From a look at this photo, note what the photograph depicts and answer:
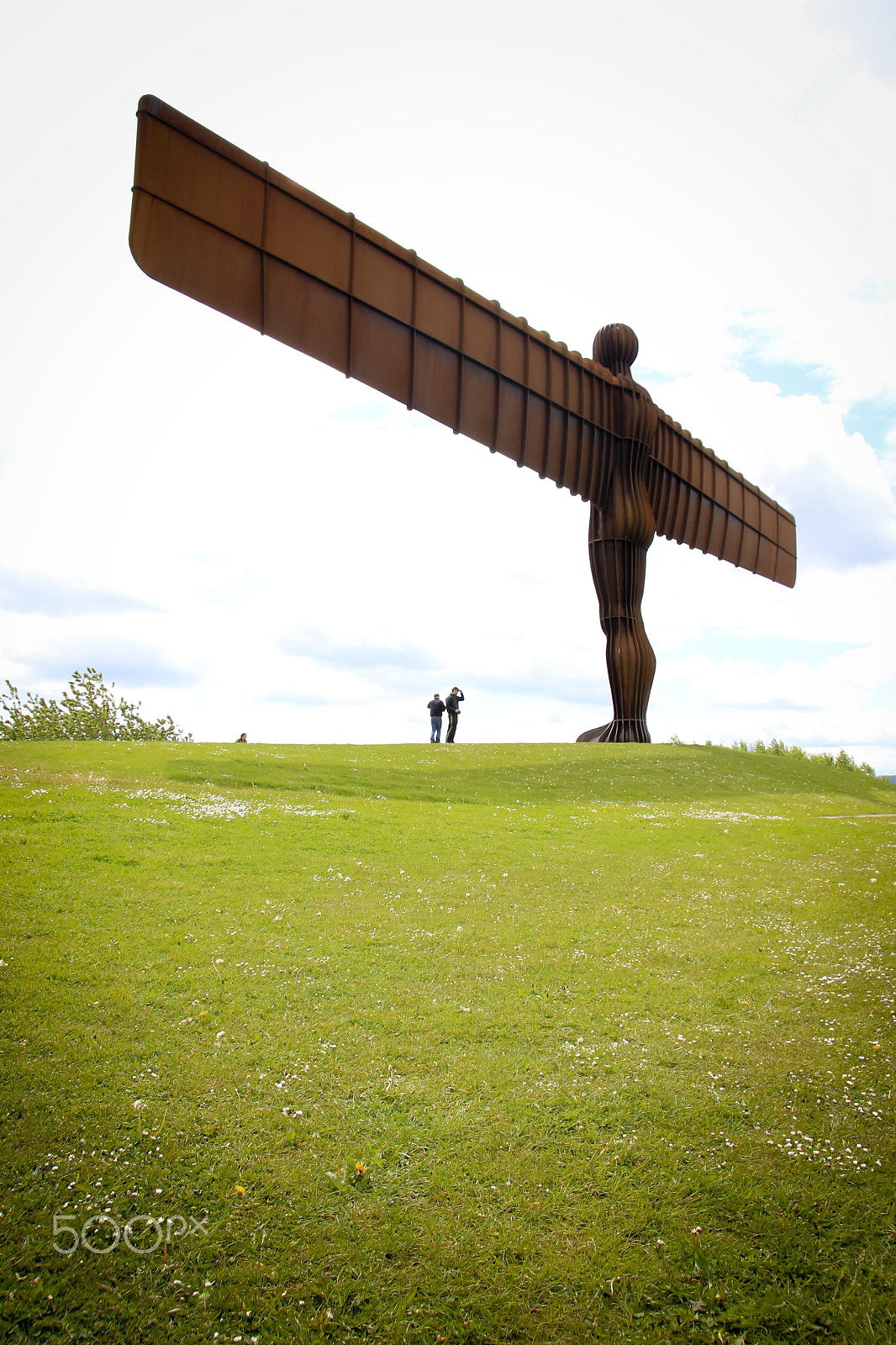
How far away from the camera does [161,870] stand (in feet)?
40.3

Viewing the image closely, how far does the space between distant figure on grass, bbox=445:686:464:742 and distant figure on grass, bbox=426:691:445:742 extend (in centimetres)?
36

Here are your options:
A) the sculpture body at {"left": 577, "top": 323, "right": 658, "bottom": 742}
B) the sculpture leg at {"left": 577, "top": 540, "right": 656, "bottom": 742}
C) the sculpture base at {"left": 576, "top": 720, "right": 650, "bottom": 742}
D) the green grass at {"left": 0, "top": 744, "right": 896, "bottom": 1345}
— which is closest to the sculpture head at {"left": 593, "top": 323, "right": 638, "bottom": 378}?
the sculpture body at {"left": 577, "top": 323, "right": 658, "bottom": 742}

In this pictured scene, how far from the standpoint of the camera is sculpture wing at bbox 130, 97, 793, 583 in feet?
63.8

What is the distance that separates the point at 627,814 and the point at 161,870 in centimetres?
1222

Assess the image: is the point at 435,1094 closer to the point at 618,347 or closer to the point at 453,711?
the point at 453,711

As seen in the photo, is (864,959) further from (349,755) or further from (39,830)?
(349,755)

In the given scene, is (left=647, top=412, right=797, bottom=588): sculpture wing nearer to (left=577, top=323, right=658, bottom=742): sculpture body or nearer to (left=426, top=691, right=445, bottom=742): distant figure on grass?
(left=577, top=323, right=658, bottom=742): sculpture body

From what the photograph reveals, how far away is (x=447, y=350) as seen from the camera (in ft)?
82.2

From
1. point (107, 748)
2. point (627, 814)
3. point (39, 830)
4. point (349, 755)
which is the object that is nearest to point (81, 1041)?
point (39, 830)

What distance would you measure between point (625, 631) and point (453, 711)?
328 inches

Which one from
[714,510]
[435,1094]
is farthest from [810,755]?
[435,1094]

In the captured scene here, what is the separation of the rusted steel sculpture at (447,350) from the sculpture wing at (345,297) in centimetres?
4

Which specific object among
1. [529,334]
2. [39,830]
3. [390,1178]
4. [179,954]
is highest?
[529,334]

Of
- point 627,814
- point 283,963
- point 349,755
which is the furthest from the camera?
point 349,755
